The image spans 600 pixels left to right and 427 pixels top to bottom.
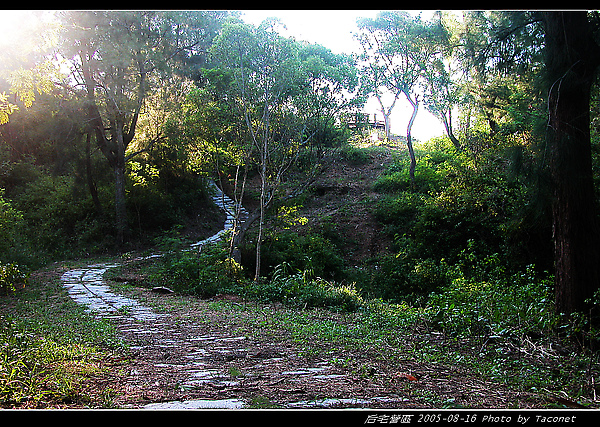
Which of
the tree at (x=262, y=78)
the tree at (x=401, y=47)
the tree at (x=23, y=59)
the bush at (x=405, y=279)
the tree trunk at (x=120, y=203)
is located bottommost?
the bush at (x=405, y=279)

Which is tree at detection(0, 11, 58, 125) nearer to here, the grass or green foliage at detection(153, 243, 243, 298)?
the grass

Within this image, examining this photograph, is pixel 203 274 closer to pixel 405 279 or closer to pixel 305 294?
pixel 305 294

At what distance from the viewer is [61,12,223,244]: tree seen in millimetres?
13352

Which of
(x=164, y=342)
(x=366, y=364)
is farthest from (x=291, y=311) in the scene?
(x=366, y=364)

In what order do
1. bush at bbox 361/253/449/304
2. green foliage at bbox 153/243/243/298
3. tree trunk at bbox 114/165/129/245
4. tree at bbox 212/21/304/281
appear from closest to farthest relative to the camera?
1. green foliage at bbox 153/243/243/298
2. bush at bbox 361/253/449/304
3. tree at bbox 212/21/304/281
4. tree trunk at bbox 114/165/129/245

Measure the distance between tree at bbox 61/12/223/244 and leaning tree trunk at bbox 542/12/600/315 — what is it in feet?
42.4

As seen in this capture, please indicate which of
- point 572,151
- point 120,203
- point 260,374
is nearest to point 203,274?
point 260,374

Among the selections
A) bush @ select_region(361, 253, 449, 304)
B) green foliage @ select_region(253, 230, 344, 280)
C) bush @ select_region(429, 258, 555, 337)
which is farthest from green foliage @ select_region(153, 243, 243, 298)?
bush @ select_region(429, 258, 555, 337)

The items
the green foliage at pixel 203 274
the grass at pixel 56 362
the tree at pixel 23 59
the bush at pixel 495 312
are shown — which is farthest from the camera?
the green foliage at pixel 203 274

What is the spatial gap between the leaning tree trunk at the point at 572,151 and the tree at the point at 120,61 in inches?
508

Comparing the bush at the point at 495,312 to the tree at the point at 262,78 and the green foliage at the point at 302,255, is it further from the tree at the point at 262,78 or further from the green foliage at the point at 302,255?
the green foliage at the point at 302,255

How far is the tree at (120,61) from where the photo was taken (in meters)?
13.4

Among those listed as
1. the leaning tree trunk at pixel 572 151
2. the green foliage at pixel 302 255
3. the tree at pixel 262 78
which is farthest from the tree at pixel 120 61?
the leaning tree trunk at pixel 572 151
